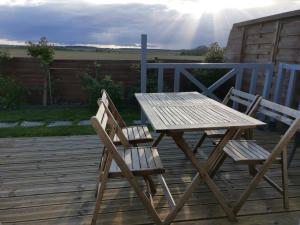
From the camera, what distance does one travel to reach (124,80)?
6688mm

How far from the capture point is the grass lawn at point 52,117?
162 inches

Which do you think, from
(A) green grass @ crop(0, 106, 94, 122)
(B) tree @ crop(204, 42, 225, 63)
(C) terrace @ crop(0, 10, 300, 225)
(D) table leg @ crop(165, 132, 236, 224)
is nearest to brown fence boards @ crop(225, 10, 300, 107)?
(C) terrace @ crop(0, 10, 300, 225)

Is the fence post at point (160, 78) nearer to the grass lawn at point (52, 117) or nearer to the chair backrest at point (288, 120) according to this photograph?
the grass lawn at point (52, 117)

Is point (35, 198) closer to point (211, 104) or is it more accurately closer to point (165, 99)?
point (165, 99)

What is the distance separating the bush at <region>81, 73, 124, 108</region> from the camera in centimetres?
589

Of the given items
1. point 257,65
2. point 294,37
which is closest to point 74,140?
point 257,65

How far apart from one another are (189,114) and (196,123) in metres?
0.32

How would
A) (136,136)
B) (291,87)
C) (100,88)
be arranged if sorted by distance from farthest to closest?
(100,88) → (291,87) → (136,136)

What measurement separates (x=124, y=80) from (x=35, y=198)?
15.6ft

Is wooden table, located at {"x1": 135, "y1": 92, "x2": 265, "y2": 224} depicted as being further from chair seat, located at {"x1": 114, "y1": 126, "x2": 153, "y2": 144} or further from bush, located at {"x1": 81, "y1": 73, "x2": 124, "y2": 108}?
bush, located at {"x1": 81, "y1": 73, "x2": 124, "y2": 108}

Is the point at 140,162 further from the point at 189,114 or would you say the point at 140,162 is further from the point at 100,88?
the point at 100,88

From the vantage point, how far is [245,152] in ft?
7.19

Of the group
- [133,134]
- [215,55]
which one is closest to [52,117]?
[133,134]

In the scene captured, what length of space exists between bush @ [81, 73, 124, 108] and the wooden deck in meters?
2.64
